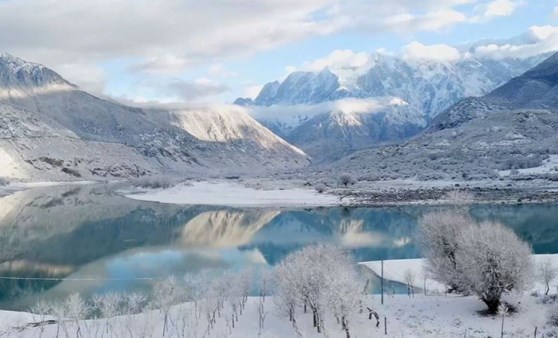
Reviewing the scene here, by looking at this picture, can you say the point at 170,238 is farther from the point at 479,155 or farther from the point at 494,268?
the point at 479,155

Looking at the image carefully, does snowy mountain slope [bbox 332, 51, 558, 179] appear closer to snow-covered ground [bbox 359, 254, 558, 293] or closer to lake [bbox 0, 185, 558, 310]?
lake [bbox 0, 185, 558, 310]

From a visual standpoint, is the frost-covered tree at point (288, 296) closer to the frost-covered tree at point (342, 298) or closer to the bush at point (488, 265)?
the frost-covered tree at point (342, 298)

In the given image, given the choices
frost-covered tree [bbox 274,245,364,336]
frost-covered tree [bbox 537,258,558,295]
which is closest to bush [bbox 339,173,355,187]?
frost-covered tree [bbox 537,258,558,295]

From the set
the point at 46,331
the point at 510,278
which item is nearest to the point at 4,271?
the point at 46,331

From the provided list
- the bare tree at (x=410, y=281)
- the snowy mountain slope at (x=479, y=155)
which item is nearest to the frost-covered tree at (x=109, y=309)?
the bare tree at (x=410, y=281)

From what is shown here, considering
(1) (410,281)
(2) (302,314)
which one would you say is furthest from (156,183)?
(2) (302,314)

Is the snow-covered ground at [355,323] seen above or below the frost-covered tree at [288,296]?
below
